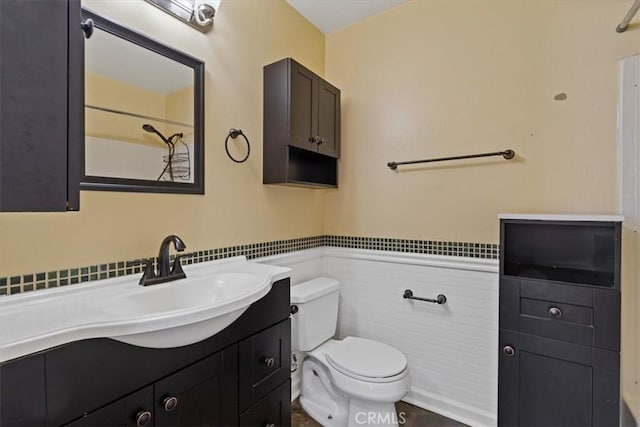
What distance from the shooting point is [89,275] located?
1090mm

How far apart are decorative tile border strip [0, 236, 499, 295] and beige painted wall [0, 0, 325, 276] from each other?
3 centimetres

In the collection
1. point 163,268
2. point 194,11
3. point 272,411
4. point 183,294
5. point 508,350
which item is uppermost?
point 194,11

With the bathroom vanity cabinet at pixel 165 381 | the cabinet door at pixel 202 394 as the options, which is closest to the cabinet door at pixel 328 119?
the bathroom vanity cabinet at pixel 165 381

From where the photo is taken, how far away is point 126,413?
0.85 metres

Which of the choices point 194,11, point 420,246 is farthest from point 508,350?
point 194,11

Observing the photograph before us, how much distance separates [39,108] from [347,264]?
1.84 m

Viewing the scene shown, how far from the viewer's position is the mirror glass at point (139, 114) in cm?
113

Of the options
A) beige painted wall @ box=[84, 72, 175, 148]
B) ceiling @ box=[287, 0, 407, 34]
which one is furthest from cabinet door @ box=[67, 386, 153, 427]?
ceiling @ box=[287, 0, 407, 34]

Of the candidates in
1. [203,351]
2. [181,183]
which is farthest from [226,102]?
[203,351]

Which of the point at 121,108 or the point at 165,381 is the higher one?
the point at 121,108

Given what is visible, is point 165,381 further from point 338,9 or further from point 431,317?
point 338,9

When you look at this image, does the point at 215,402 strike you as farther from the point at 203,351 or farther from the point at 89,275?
the point at 89,275

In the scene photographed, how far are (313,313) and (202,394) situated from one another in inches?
34.6

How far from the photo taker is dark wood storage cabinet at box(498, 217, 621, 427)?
1.32 metres
